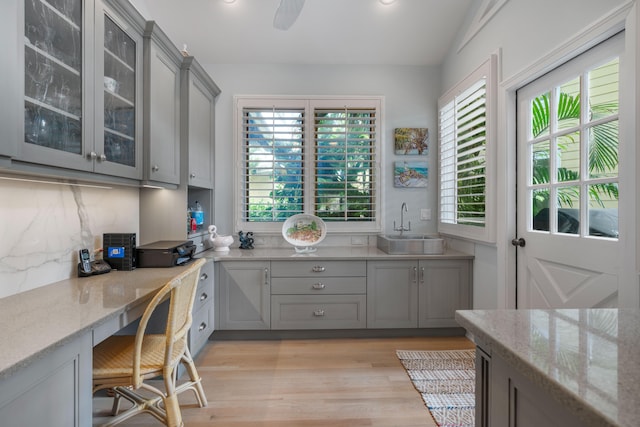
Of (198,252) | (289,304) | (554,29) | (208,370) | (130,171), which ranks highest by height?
(554,29)

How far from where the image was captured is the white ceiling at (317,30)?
2.81 metres

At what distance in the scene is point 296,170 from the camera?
133 inches

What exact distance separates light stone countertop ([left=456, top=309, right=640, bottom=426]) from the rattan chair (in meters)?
1.22

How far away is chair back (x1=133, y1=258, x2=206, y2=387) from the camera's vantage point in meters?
1.41

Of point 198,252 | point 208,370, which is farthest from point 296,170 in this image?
point 208,370

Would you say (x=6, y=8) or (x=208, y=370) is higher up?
(x=6, y=8)

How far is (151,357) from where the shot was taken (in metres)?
1.59

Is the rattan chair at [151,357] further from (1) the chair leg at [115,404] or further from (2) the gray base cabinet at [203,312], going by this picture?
(2) the gray base cabinet at [203,312]

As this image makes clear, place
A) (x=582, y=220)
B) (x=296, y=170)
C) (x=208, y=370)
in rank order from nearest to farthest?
1. (x=582, y=220)
2. (x=208, y=370)
3. (x=296, y=170)

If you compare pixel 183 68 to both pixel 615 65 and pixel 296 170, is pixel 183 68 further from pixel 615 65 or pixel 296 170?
pixel 615 65

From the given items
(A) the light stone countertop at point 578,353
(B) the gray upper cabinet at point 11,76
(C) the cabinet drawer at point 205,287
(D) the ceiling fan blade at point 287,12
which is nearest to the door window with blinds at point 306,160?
(C) the cabinet drawer at point 205,287

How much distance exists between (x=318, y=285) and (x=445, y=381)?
120 centimetres

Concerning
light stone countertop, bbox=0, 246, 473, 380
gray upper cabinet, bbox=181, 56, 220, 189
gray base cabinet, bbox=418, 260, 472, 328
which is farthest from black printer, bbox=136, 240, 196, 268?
gray base cabinet, bbox=418, 260, 472, 328

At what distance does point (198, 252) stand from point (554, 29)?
2.99 meters
